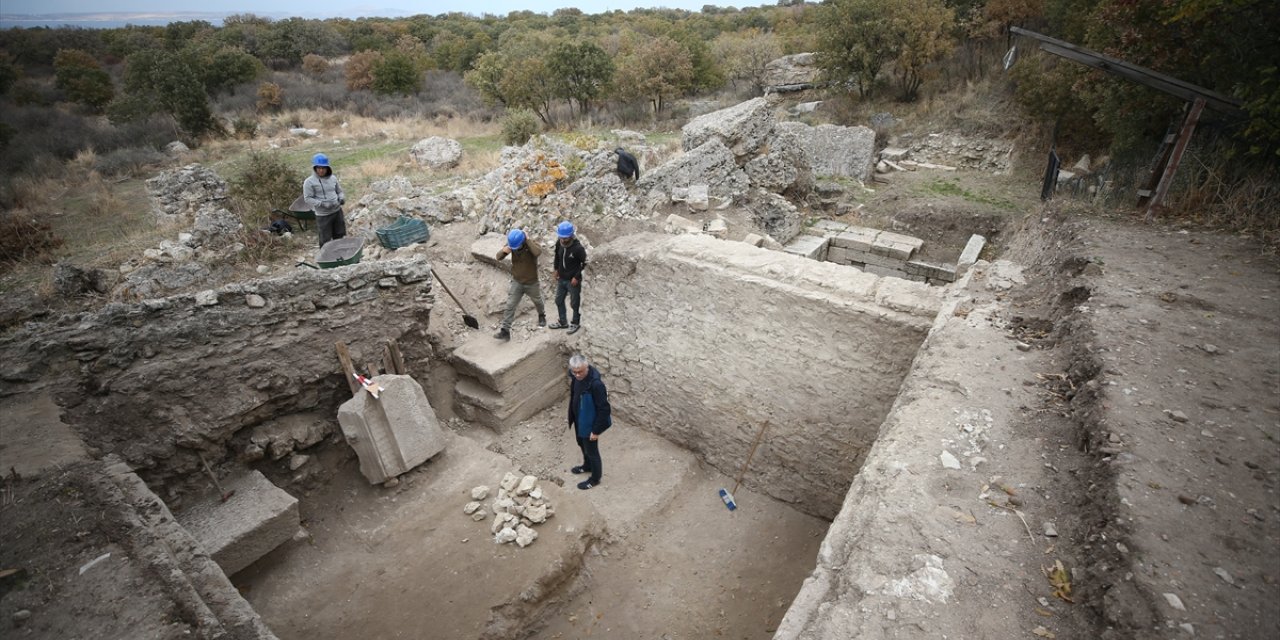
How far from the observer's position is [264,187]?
10.1 meters

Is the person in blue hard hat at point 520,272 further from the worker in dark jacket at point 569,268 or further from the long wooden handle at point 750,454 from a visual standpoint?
the long wooden handle at point 750,454

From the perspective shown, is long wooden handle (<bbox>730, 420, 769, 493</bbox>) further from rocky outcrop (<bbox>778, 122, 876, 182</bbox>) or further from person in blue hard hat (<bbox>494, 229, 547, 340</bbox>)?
rocky outcrop (<bbox>778, 122, 876, 182</bbox>)

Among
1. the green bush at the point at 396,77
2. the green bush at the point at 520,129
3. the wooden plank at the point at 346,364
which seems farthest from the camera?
the green bush at the point at 396,77

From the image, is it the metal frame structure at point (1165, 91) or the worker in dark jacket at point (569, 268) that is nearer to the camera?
the metal frame structure at point (1165, 91)

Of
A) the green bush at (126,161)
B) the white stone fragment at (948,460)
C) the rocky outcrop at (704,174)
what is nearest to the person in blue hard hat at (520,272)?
the rocky outcrop at (704,174)

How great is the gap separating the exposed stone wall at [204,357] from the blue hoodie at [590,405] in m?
2.15

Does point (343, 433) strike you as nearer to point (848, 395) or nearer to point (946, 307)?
point (848, 395)

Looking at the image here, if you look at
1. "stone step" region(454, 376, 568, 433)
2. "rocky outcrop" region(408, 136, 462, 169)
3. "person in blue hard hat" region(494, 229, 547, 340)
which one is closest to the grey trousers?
"person in blue hard hat" region(494, 229, 547, 340)

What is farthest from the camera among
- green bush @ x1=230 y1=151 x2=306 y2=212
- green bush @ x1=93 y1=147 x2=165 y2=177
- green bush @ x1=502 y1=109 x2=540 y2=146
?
green bush @ x1=502 y1=109 x2=540 y2=146

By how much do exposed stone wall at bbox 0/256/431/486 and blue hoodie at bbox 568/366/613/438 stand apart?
2.15 meters

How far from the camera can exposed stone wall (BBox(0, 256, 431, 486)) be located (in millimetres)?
4148

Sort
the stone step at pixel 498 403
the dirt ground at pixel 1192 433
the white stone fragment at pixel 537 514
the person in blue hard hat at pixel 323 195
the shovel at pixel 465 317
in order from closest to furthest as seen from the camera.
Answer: the dirt ground at pixel 1192 433
the white stone fragment at pixel 537 514
the stone step at pixel 498 403
the person in blue hard hat at pixel 323 195
the shovel at pixel 465 317

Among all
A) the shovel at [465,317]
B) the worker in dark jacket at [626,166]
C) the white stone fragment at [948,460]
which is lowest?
the shovel at [465,317]

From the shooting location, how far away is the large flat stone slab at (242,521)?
4.26 metres
